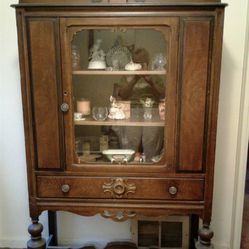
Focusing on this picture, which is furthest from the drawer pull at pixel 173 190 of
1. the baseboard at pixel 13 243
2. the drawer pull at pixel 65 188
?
the baseboard at pixel 13 243

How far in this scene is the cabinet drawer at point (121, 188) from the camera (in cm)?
135

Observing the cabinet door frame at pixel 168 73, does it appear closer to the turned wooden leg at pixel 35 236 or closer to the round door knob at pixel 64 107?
the round door knob at pixel 64 107

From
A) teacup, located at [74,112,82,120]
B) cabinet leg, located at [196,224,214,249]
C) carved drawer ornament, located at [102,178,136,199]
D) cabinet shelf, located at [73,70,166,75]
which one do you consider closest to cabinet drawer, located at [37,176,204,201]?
carved drawer ornament, located at [102,178,136,199]

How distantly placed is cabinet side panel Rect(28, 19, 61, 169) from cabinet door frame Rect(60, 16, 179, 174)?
0.04 m

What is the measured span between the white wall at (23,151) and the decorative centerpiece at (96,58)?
60cm

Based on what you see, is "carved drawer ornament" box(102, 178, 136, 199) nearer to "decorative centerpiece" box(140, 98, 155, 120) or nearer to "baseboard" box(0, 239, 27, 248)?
"decorative centerpiece" box(140, 98, 155, 120)

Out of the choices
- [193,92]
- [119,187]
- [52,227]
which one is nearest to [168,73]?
[193,92]

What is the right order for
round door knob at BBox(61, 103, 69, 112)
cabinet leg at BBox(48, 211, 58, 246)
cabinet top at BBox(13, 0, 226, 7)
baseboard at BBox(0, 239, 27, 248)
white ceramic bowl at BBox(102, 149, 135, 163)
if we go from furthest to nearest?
baseboard at BBox(0, 239, 27, 248)
cabinet leg at BBox(48, 211, 58, 246)
white ceramic bowl at BBox(102, 149, 135, 163)
round door knob at BBox(61, 103, 69, 112)
cabinet top at BBox(13, 0, 226, 7)

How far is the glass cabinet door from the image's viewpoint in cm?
132

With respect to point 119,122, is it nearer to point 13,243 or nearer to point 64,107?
point 64,107

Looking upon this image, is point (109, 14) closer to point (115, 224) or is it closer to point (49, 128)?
point (49, 128)

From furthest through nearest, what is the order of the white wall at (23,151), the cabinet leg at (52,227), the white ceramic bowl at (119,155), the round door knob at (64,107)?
the cabinet leg at (52,227), the white wall at (23,151), the white ceramic bowl at (119,155), the round door knob at (64,107)

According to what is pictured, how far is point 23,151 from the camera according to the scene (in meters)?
1.84

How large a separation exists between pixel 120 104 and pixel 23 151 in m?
0.79
